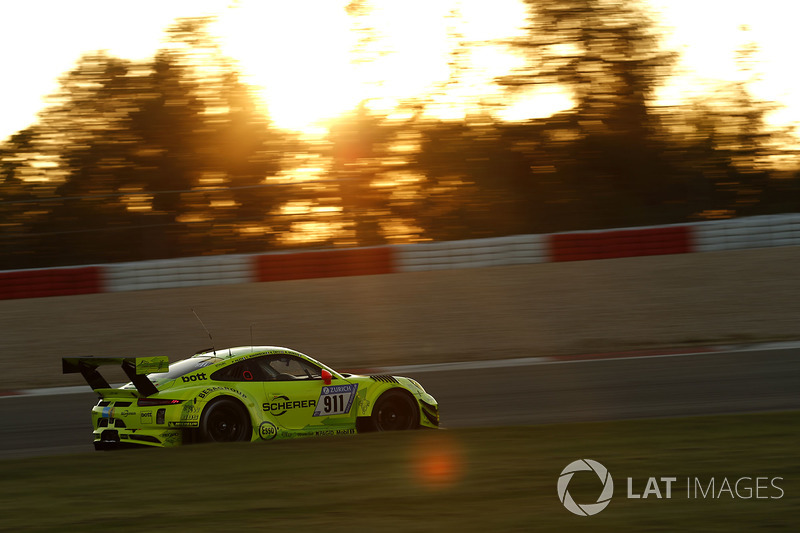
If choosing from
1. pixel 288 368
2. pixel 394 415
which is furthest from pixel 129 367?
pixel 394 415

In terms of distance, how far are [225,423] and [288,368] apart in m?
0.79

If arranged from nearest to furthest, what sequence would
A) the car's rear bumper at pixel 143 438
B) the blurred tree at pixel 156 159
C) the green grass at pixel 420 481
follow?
1. the green grass at pixel 420 481
2. the car's rear bumper at pixel 143 438
3. the blurred tree at pixel 156 159

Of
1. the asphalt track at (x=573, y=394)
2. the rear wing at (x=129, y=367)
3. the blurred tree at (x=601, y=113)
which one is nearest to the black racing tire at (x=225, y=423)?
the rear wing at (x=129, y=367)

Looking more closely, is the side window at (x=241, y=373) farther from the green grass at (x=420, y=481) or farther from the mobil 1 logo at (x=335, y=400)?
the green grass at (x=420, y=481)

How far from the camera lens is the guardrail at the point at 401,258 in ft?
59.8

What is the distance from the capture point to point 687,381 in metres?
11.1

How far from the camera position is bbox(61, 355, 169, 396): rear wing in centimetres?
753

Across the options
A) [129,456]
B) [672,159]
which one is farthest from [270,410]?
[672,159]

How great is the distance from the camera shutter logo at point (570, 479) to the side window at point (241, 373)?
318 centimetres

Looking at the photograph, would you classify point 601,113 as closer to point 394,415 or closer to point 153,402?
point 394,415

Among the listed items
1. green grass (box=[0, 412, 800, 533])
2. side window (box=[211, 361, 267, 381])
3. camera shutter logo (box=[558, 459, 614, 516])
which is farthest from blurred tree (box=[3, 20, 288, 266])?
camera shutter logo (box=[558, 459, 614, 516])

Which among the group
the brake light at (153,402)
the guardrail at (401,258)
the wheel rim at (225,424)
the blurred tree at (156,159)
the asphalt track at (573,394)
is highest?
the blurred tree at (156,159)

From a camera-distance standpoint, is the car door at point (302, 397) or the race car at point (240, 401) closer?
the race car at point (240, 401)

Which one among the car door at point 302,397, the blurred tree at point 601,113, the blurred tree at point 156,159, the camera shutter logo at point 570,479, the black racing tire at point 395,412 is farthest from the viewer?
the blurred tree at point 601,113
